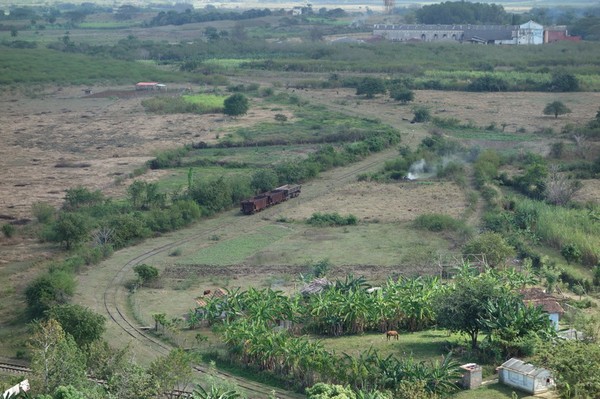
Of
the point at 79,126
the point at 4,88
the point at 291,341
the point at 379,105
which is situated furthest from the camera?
the point at 4,88

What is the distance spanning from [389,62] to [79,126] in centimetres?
3368

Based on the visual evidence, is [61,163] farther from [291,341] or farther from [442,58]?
[442,58]

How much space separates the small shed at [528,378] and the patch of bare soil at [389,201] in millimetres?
16365

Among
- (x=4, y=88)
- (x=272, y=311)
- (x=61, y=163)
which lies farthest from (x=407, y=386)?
(x=4, y=88)

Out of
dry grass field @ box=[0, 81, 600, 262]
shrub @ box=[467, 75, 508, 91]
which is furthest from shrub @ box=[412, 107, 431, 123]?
shrub @ box=[467, 75, 508, 91]

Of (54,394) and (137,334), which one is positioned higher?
(54,394)

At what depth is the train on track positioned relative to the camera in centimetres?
4037

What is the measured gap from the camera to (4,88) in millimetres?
73250

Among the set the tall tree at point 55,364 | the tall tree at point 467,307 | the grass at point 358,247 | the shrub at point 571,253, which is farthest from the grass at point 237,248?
the tall tree at point 55,364

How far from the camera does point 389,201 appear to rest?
42000 mm

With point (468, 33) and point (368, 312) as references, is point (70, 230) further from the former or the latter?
point (468, 33)

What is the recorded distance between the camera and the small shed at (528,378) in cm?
2228

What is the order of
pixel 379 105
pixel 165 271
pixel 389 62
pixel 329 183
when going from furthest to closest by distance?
pixel 389 62 → pixel 379 105 → pixel 329 183 → pixel 165 271

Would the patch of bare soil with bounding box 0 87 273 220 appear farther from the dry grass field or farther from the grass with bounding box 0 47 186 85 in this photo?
the grass with bounding box 0 47 186 85
